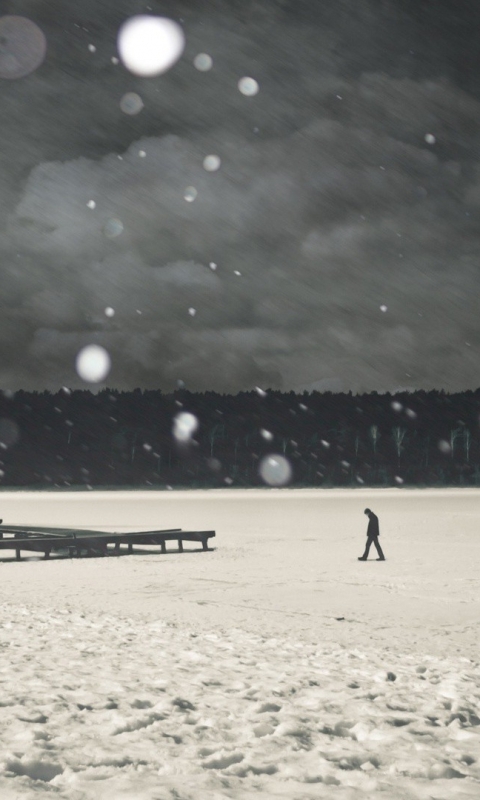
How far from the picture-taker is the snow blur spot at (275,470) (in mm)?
121188

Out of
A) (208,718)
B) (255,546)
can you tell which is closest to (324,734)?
(208,718)

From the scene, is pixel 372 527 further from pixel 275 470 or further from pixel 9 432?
pixel 9 432

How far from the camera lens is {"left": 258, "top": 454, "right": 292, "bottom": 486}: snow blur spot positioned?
12119cm

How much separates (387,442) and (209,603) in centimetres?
17647

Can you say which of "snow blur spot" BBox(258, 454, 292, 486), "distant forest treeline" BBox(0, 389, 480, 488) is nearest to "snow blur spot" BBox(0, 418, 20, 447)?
"distant forest treeline" BBox(0, 389, 480, 488)

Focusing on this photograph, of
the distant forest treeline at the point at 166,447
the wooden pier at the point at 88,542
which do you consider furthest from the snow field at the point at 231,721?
the distant forest treeline at the point at 166,447

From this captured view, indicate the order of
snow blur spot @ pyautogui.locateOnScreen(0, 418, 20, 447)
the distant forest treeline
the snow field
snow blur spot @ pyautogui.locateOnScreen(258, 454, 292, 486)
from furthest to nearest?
snow blur spot @ pyautogui.locateOnScreen(0, 418, 20, 447)
the distant forest treeline
snow blur spot @ pyautogui.locateOnScreen(258, 454, 292, 486)
the snow field

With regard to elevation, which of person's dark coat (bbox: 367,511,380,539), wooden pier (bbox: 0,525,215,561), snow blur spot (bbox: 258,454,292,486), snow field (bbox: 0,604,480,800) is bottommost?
snow field (bbox: 0,604,480,800)

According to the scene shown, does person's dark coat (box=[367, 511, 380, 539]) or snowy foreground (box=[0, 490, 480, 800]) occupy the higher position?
person's dark coat (box=[367, 511, 380, 539])

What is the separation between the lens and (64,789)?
4.19m

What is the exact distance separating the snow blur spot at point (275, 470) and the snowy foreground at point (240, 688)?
101 metres

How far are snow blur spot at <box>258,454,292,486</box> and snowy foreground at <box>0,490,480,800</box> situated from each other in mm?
100639

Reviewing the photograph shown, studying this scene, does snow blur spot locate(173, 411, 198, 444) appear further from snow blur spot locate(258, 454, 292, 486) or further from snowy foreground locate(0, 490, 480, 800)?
snowy foreground locate(0, 490, 480, 800)

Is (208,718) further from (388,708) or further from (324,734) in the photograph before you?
(388,708)
